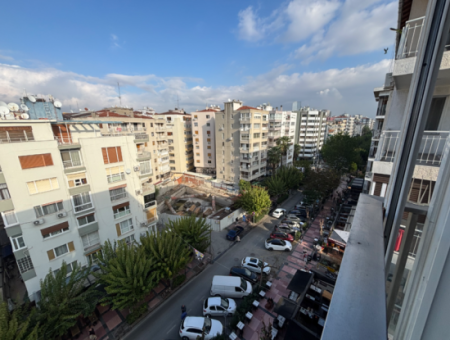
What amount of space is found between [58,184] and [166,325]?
35.8 ft

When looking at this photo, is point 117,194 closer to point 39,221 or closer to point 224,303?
point 39,221

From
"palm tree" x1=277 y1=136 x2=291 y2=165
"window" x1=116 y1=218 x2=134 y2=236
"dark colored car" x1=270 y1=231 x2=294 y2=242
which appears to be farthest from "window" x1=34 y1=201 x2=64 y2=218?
"palm tree" x1=277 y1=136 x2=291 y2=165

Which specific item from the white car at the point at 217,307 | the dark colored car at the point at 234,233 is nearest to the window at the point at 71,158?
the white car at the point at 217,307

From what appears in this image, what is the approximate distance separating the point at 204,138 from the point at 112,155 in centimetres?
2718

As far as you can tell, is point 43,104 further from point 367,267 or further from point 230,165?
point 230,165

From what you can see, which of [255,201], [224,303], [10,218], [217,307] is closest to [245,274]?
[224,303]

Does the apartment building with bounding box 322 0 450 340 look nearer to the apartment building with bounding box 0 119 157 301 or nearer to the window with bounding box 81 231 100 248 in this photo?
the apartment building with bounding box 0 119 157 301

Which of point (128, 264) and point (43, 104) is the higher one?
point (43, 104)

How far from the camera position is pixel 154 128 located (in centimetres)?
3556

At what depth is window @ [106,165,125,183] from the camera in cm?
1416

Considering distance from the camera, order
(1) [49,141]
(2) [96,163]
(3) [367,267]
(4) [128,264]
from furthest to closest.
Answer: (2) [96,163]
(1) [49,141]
(4) [128,264]
(3) [367,267]

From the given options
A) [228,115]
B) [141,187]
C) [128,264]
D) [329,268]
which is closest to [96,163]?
[141,187]

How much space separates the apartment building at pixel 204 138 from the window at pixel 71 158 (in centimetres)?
2816

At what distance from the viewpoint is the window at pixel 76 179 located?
12.6 metres
